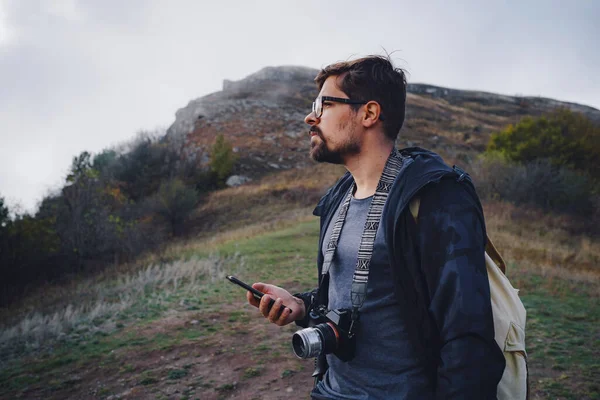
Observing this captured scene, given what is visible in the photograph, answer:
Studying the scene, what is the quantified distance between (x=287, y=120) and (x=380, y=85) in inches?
1861

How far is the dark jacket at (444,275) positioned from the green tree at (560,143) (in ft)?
83.1

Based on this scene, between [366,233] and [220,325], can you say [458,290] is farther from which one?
[220,325]

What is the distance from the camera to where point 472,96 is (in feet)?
230

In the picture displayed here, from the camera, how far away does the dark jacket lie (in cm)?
121

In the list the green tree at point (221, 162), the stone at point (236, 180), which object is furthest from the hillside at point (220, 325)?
the green tree at point (221, 162)

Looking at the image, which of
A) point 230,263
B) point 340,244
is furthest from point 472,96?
point 340,244

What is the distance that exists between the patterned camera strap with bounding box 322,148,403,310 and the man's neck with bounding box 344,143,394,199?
4cm

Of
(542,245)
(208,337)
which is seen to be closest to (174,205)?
(542,245)

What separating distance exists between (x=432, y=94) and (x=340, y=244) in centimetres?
7555

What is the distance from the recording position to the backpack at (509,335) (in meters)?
1.32

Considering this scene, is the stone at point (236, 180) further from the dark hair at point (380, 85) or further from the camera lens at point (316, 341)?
the camera lens at point (316, 341)

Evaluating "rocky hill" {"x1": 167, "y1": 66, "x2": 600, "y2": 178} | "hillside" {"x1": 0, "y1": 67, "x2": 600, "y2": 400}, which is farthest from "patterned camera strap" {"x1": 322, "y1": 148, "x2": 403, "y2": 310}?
"rocky hill" {"x1": 167, "y1": 66, "x2": 600, "y2": 178}

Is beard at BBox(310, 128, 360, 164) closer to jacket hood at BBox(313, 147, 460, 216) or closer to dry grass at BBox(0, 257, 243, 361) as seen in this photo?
jacket hood at BBox(313, 147, 460, 216)

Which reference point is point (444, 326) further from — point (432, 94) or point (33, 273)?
point (432, 94)
